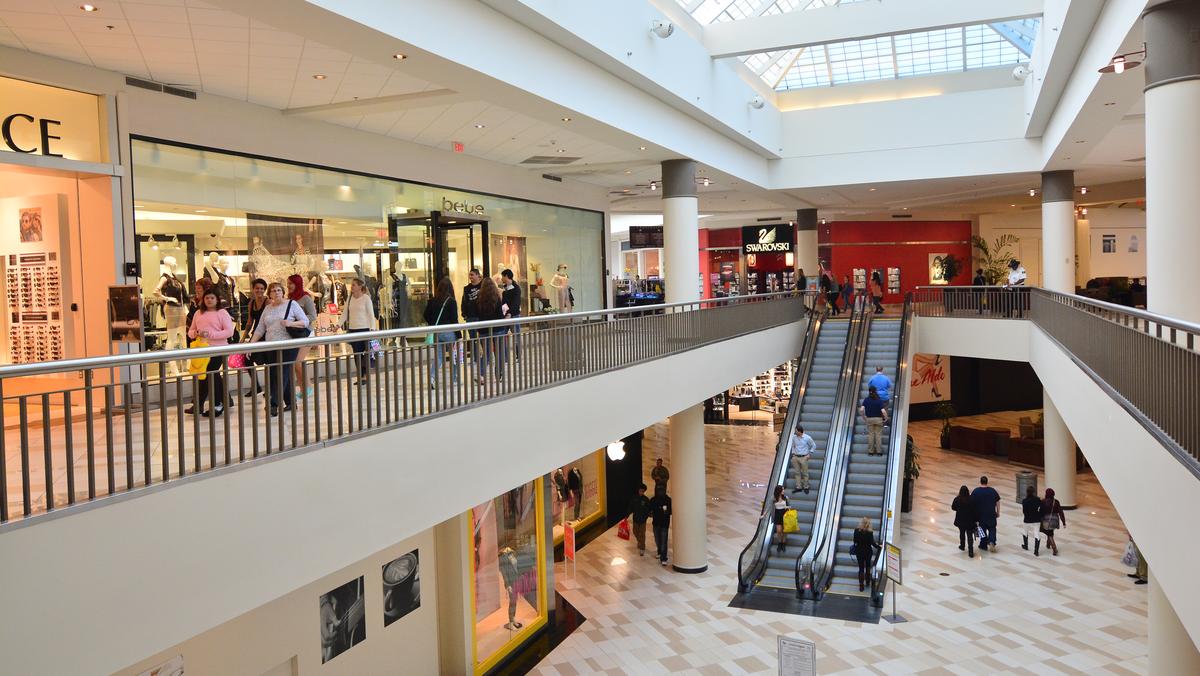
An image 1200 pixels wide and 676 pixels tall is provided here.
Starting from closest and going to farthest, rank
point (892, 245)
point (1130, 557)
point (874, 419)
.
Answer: point (1130, 557), point (874, 419), point (892, 245)

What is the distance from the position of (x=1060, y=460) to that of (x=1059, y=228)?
19.1 feet

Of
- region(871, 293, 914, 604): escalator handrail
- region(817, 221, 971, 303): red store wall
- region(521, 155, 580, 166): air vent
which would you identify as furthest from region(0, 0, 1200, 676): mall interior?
region(817, 221, 971, 303): red store wall

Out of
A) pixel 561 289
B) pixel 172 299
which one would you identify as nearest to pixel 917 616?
pixel 561 289

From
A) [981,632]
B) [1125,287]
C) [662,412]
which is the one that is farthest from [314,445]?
[1125,287]

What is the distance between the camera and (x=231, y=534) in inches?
217

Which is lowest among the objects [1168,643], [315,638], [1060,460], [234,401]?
[1060,460]

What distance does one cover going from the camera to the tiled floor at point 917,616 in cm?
1246

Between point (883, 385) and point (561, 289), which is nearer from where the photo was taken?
point (883, 385)

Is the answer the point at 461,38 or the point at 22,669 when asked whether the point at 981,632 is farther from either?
the point at 22,669

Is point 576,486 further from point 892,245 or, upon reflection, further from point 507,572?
point 892,245

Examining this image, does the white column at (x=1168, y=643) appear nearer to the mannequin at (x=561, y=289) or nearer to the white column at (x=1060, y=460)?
the white column at (x=1060, y=460)

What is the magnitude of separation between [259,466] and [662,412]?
8639 millimetres

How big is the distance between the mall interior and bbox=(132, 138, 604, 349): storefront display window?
0.21 ft

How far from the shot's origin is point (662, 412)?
13695mm
